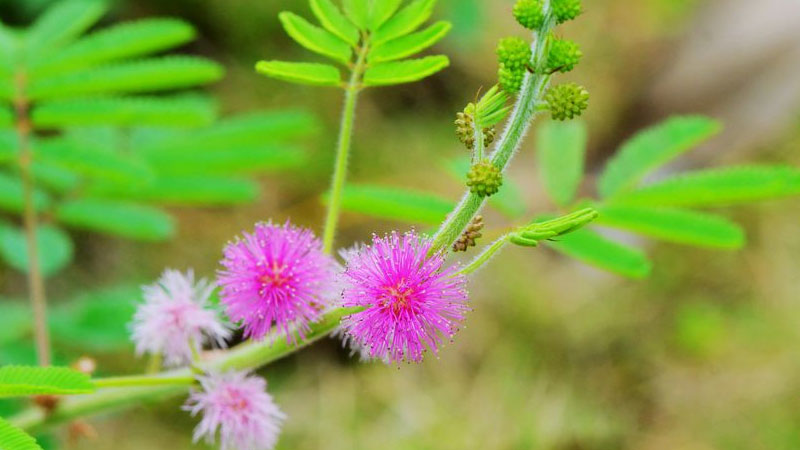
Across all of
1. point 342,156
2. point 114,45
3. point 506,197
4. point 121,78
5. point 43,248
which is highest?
point 114,45

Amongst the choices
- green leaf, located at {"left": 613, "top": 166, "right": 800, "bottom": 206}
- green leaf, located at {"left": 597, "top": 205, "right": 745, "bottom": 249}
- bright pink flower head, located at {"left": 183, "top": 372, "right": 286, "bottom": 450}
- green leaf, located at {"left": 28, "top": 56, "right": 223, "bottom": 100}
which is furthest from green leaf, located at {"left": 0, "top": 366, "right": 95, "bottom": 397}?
green leaf, located at {"left": 613, "top": 166, "right": 800, "bottom": 206}

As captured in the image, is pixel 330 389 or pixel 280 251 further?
pixel 330 389

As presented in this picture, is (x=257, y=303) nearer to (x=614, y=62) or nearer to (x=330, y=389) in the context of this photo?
(x=330, y=389)

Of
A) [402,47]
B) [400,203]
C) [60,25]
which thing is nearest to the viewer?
[402,47]

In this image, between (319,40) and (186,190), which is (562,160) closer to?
A: (319,40)

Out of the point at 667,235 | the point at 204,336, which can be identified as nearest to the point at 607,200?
the point at 667,235


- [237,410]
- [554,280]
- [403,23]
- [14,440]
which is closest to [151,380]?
[237,410]

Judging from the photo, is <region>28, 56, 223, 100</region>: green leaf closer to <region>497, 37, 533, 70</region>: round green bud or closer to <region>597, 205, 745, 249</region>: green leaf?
<region>597, 205, 745, 249</region>: green leaf
